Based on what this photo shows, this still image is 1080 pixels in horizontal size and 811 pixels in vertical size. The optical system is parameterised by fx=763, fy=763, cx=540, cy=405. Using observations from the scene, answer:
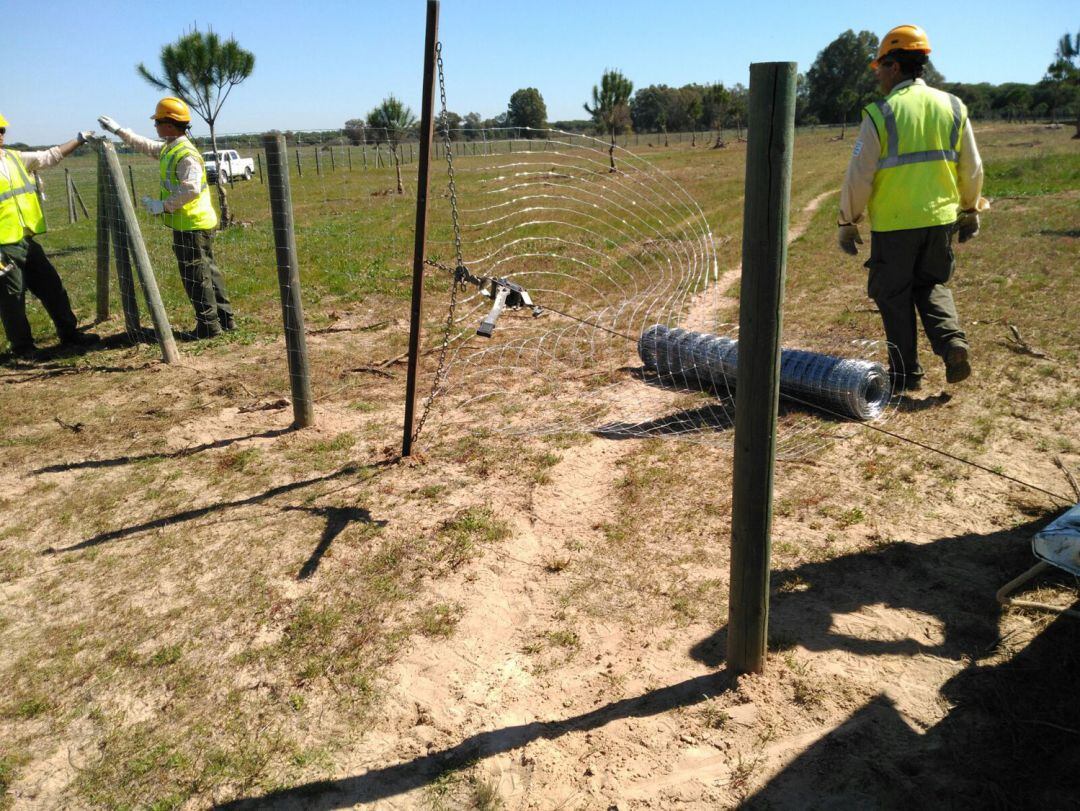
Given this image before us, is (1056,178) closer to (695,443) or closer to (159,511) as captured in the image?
(695,443)

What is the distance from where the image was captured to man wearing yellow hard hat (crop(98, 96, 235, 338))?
6449mm

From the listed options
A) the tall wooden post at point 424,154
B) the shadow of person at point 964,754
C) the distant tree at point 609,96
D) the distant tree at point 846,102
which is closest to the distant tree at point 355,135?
the tall wooden post at point 424,154

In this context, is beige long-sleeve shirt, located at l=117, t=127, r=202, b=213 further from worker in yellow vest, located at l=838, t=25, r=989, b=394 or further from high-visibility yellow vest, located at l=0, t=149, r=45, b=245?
worker in yellow vest, located at l=838, t=25, r=989, b=394

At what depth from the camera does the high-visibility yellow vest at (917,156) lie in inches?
176

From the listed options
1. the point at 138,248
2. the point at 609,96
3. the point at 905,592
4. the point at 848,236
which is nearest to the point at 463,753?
the point at 905,592

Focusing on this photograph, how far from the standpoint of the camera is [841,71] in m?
77.2

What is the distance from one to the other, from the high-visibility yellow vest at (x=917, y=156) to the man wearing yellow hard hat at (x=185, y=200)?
17.4 ft

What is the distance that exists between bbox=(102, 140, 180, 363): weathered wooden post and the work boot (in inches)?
236

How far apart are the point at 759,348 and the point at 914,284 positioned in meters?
3.08

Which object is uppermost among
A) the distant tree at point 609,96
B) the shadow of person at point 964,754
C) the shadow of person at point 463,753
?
the distant tree at point 609,96

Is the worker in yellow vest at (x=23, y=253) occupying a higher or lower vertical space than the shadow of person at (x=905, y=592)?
higher

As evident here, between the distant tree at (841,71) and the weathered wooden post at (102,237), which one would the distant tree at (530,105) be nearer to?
the distant tree at (841,71)

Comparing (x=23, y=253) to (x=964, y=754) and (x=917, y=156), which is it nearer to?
(x=917, y=156)

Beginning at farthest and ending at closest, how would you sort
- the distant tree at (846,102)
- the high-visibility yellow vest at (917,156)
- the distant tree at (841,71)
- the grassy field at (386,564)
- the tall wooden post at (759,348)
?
the distant tree at (841,71) → the distant tree at (846,102) → the high-visibility yellow vest at (917,156) → the grassy field at (386,564) → the tall wooden post at (759,348)
